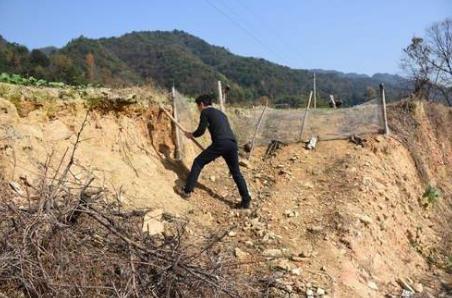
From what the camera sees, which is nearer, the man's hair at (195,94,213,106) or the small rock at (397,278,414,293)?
the small rock at (397,278,414,293)

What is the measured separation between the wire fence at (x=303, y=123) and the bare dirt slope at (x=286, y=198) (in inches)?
12.6

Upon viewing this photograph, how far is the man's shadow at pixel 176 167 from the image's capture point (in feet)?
23.1

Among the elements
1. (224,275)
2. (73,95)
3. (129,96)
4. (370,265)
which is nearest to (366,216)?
(370,265)

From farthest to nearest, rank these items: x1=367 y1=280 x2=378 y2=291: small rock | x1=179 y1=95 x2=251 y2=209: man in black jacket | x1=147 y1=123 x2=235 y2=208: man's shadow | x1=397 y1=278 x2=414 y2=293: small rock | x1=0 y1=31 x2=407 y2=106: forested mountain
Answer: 1. x1=0 y1=31 x2=407 y2=106: forested mountain
2. x1=147 y1=123 x2=235 y2=208: man's shadow
3. x1=179 y1=95 x2=251 y2=209: man in black jacket
4. x1=397 y1=278 x2=414 y2=293: small rock
5. x1=367 y1=280 x2=378 y2=291: small rock

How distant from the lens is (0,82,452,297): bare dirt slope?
5.67 m

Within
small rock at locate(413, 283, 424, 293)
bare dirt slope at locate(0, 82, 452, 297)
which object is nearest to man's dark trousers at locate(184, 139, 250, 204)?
bare dirt slope at locate(0, 82, 452, 297)

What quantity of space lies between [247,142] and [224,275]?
4.73m

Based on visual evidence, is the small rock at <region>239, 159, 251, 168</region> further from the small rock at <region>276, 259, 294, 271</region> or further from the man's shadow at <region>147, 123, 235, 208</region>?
the small rock at <region>276, 259, 294, 271</region>

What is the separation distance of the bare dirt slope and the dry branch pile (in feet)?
2.40

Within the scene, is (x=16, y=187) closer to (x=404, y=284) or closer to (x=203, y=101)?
(x=203, y=101)

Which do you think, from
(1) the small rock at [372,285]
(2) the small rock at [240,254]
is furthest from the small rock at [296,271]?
(1) the small rock at [372,285]

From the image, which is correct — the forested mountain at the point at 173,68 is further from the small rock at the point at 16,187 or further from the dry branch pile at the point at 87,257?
the dry branch pile at the point at 87,257

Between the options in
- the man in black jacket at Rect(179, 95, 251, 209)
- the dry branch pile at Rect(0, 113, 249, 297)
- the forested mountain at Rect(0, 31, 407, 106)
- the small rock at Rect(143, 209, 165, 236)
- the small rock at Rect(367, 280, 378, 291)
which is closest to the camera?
the dry branch pile at Rect(0, 113, 249, 297)

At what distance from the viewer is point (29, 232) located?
3902 mm
